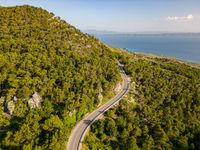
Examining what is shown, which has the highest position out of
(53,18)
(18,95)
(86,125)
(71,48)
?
(53,18)

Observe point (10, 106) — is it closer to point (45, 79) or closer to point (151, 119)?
point (45, 79)

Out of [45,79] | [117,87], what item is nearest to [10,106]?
[45,79]

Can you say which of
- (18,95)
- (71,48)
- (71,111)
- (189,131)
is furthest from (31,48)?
(189,131)

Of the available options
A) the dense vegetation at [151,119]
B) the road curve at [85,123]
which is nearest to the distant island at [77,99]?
the dense vegetation at [151,119]

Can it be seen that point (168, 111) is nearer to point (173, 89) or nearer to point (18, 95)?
point (173, 89)

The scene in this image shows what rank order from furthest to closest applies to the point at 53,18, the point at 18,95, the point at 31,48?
the point at 53,18 → the point at 31,48 → the point at 18,95
